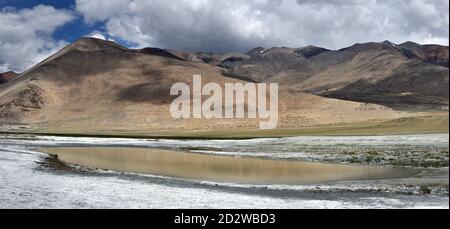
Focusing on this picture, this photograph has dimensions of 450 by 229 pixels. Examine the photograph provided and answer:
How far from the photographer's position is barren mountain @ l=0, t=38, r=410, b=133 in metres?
139

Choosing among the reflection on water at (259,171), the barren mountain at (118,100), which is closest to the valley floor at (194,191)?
the reflection on water at (259,171)

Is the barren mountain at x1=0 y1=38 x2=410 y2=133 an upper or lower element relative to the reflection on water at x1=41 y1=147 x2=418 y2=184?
upper

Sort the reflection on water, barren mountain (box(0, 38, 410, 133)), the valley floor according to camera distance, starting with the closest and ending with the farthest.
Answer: the valley floor, the reflection on water, barren mountain (box(0, 38, 410, 133))

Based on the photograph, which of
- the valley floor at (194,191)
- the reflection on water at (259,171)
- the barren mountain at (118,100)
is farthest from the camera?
the barren mountain at (118,100)

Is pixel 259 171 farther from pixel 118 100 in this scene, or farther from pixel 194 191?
pixel 118 100

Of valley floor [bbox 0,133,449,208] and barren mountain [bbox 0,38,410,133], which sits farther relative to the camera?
barren mountain [bbox 0,38,410,133]

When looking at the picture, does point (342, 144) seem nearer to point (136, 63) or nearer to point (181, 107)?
point (181, 107)

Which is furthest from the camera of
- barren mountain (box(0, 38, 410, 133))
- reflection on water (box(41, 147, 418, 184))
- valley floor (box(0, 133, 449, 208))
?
barren mountain (box(0, 38, 410, 133))

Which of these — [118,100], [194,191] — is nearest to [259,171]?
[194,191]

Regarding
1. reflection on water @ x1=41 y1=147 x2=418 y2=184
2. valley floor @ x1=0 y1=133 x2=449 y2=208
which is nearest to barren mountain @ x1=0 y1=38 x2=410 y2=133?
reflection on water @ x1=41 y1=147 x2=418 y2=184

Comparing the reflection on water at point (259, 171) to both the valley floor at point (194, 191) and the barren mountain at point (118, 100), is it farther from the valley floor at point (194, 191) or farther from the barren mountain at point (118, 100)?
the barren mountain at point (118, 100)

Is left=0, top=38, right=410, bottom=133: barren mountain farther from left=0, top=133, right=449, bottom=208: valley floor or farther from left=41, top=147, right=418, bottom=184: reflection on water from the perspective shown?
left=0, top=133, right=449, bottom=208: valley floor

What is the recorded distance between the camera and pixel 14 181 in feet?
73.4

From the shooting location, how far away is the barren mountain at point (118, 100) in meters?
139
